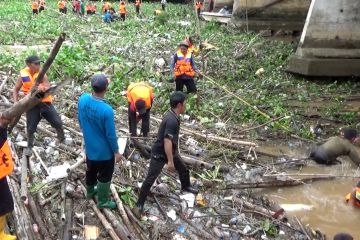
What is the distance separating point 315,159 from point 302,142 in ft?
3.56

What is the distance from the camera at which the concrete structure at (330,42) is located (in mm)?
12922

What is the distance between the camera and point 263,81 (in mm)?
12148

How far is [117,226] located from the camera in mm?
4852

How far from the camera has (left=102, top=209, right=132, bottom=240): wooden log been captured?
15.5 feet

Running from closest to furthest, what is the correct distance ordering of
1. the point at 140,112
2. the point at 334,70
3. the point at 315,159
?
the point at 140,112, the point at 315,159, the point at 334,70

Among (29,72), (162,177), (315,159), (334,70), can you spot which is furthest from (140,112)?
(334,70)

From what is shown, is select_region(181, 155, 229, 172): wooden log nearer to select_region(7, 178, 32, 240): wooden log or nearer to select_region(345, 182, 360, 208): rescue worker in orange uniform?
select_region(345, 182, 360, 208): rescue worker in orange uniform

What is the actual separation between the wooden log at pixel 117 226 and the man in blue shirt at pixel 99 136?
0.42 feet

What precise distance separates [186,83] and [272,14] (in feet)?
41.5

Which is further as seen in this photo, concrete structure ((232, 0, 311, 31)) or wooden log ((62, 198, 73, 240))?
concrete structure ((232, 0, 311, 31))

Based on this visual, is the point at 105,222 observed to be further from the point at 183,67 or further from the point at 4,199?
the point at 183,67

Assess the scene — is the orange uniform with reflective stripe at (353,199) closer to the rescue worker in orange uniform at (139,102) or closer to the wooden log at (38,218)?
the rescue worker in orange uniform at (139,102)

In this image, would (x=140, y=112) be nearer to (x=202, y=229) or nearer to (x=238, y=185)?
(x=238, y=185)

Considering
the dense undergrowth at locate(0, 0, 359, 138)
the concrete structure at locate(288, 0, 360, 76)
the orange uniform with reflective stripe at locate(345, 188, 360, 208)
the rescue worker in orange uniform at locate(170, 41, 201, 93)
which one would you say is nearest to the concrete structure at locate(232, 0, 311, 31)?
the dense undergrowth at locate(0, 0, 359, 138)
